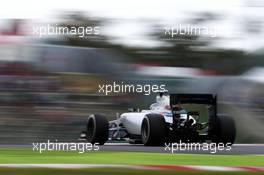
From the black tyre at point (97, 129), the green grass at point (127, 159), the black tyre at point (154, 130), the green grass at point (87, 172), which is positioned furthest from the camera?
the black tyre at point (154, 130)

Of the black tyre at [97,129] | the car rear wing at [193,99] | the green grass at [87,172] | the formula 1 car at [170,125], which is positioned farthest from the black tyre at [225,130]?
the green grass at [87,172]

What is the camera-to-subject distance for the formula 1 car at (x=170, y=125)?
24.1ft

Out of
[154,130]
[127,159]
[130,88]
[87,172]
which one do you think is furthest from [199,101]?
[87,172]

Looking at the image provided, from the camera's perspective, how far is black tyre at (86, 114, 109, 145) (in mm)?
7316

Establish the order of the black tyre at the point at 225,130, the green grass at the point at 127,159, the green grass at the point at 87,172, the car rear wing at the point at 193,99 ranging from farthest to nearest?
the black tyre at the point at 225,130, the car rear wing at the point at 193,99, the green grass at the point at 127,159, the green grass at the point at 87,172

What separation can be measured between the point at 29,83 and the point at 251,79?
110 inches

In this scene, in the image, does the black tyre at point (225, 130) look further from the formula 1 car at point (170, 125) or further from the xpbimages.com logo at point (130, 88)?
the xpbimages.com logo at point (130, 88)

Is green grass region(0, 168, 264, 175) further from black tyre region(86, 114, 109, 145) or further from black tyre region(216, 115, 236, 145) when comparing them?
black tyre region(216, 115, 236, 145)

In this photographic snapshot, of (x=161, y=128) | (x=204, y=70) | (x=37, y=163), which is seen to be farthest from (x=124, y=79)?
(x=37, y=163)

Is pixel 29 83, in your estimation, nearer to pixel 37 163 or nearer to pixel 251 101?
pixel 251 101

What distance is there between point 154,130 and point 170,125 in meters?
0.30

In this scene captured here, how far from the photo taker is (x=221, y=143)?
771 cm

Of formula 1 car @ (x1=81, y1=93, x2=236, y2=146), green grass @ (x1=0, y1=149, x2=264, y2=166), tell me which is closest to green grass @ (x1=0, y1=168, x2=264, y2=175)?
green grass @ (x1=0, y1=149, x2=264, y2=166)

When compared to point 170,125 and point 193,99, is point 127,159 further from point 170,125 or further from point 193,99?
point 170,125
